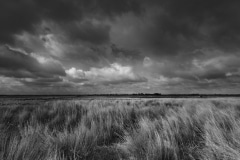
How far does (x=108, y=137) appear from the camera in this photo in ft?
12.1

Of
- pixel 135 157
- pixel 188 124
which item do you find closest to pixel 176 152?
pixel 135 157

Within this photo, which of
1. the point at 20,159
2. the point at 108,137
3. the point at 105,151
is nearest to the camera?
the point at 20,159

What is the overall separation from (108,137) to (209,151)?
2.14 metres

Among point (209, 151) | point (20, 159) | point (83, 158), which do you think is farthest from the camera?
point (83, 158)

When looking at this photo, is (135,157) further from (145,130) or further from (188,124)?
(188,124)

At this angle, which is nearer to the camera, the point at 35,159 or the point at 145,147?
the point at 35,159

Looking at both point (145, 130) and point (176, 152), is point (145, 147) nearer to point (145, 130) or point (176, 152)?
point (176, 152)

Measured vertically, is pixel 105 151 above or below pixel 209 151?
below

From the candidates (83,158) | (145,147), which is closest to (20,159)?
(83,158)

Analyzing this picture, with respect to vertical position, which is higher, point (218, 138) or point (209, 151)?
point (218, 138)

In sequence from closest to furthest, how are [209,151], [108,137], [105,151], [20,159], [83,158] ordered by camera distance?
[20,159]
[209,151]
[83,158]
[105,151]
[108,137]

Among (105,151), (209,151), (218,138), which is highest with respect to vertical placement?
(218,138)

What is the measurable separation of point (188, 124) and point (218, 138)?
157cm

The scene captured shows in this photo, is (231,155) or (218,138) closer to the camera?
(231,155)
